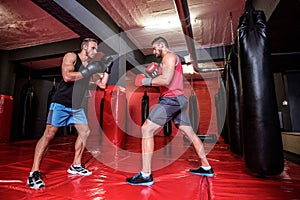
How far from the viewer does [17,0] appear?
3.27 meters

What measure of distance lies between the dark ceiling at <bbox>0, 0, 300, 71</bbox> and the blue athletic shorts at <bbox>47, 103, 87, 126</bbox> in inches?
68.2

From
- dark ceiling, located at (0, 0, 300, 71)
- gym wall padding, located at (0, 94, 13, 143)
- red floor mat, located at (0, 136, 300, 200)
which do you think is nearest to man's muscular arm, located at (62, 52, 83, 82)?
red floor mat, located at (0, 136, 300, 200)

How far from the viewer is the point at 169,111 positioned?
179 centimetres

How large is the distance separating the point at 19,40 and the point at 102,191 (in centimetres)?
523

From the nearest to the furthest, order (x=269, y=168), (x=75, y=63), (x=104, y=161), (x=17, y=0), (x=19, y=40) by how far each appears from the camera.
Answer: (x=269, y=168) → (x=75, y=63) → (x=104, y=161) → (x=17, y=0) → (x=19, y=40)

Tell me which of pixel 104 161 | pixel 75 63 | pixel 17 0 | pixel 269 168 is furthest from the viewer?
pixel 17 0

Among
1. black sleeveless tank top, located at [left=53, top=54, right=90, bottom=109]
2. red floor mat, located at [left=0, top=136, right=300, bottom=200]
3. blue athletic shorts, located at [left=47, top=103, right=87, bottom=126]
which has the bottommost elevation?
red floor mat, located at [left=0, top=136, right=300, bottom=200]

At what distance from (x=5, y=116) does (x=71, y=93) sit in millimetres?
3934

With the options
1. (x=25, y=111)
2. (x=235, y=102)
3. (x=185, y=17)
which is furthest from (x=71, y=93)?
(x=25, y=111)

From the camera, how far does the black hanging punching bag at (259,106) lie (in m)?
1.53

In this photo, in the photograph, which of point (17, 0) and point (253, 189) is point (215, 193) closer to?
point (253, 189)

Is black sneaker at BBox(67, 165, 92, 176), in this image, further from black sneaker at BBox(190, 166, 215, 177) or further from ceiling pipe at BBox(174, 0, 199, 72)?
ceiling pipe at BBox(174, 0, 199, 72)

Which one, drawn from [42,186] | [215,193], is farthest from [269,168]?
[42,186]

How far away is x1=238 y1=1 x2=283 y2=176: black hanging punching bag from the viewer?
1528 millimetres
